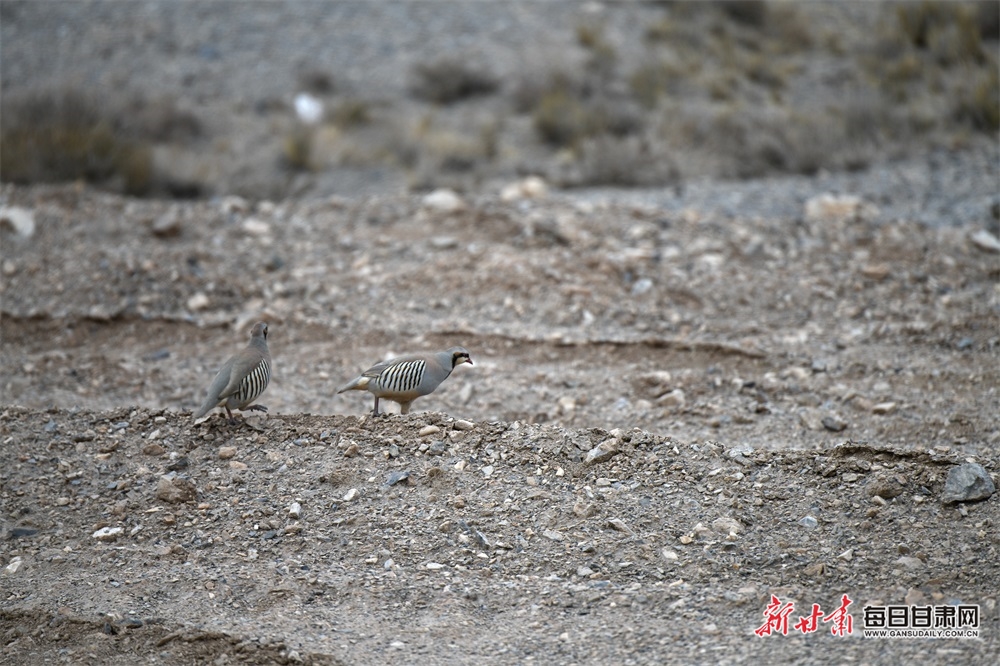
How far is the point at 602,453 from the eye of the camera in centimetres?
531

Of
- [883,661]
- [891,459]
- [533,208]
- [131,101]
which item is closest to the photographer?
[883,661]

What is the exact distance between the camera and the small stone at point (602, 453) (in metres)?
5.30

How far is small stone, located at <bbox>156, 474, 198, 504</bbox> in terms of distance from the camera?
5177 mm

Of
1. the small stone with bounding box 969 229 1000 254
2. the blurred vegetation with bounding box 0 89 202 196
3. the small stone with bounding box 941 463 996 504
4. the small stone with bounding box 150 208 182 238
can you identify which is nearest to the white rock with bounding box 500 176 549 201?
the small stone with bounding box 150 208 182 238

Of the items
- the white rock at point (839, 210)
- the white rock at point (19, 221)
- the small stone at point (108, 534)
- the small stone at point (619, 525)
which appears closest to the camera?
the small stone at point (619, 525)

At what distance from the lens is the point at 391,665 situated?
13.3 feet

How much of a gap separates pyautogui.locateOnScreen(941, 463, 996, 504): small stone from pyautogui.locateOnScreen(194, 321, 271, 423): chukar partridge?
3677mm

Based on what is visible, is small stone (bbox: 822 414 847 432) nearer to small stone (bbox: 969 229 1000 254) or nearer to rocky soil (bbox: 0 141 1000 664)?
rocky soil (bbox: 0 141 1000 664)

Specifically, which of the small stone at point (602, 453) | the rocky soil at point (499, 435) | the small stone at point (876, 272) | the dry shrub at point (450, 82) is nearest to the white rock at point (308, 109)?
the dry shrub at point (450, 82)

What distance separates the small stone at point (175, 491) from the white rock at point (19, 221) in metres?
5.08

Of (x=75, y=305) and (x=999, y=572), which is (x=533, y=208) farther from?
(x=999, y=572)

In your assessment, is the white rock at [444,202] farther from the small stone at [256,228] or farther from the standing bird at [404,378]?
the standing bird at [404,378]

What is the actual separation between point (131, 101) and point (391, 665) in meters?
10.8

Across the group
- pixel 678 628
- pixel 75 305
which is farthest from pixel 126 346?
pixel 678 628
